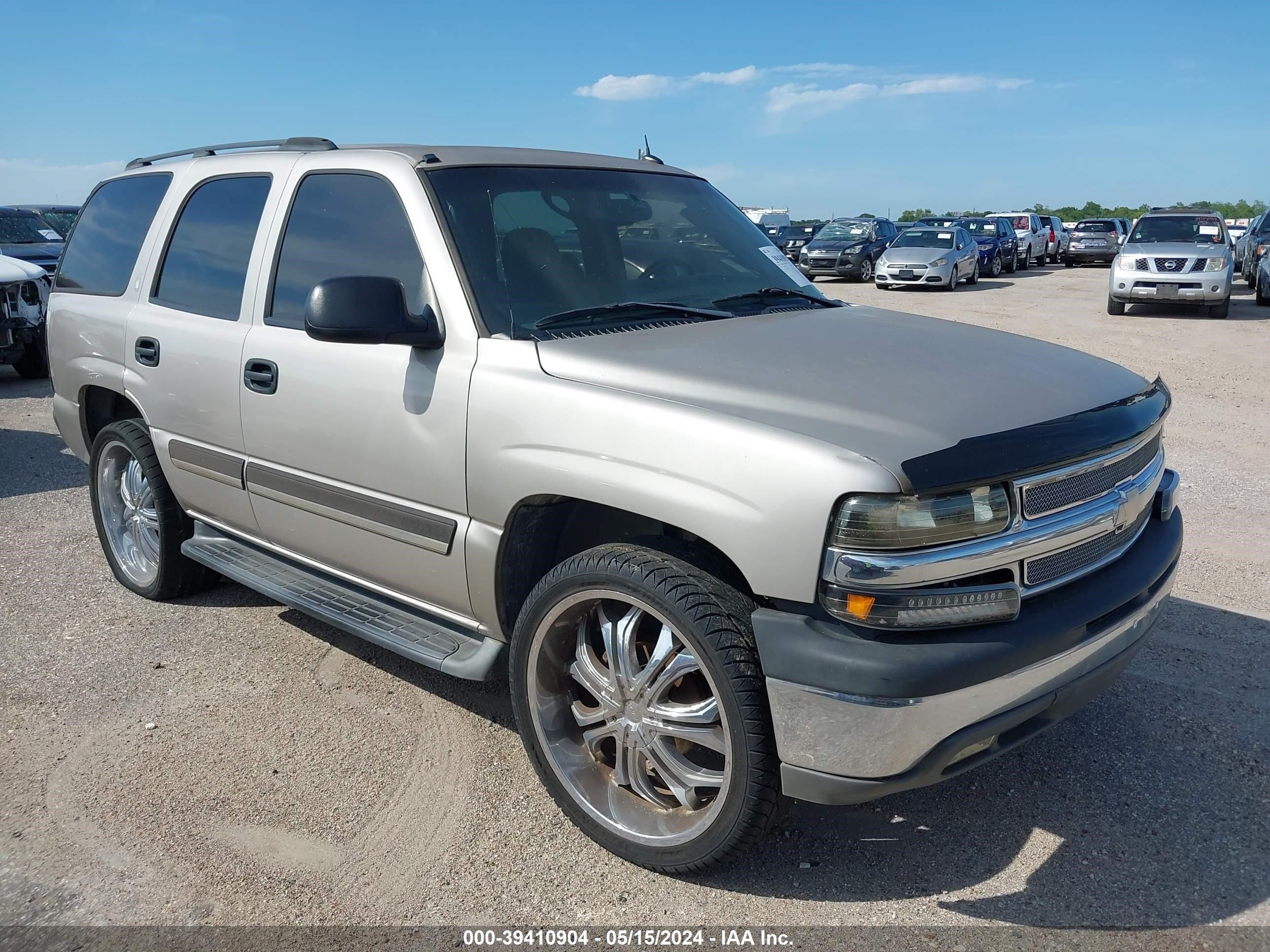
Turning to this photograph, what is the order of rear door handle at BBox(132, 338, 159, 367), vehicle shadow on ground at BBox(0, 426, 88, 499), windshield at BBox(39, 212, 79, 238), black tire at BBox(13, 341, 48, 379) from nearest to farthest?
1. rear door handle at BBox(132, 338, 159, 367)
2. vehicle shadow on ground at BBox(0, 426, 88, 499)
3. black tire at BBox(13, 341, 48, 379)
4. windshield at BBox(39, 212, 79, 238)

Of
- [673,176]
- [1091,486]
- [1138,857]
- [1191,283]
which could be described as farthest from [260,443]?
[1191,283]

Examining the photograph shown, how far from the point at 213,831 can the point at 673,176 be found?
9.55 ft

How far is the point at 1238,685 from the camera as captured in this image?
3.85 m

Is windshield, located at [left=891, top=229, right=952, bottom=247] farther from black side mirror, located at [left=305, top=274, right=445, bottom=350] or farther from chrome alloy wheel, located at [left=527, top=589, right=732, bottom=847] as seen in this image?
chrome alloy wheel, located at [left=527, top=589, right=732, bottom=847]

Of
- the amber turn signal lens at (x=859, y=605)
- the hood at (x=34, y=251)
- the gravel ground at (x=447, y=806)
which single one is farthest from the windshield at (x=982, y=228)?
the amber turn signal lens at (x=859, y=605)

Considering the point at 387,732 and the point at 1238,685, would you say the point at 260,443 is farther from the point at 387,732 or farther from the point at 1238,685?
the point at 1238,685

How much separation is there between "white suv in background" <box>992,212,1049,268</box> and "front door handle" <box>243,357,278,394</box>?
31.0m

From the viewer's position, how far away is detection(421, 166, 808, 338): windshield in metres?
3.23

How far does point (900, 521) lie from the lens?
2.29 metres

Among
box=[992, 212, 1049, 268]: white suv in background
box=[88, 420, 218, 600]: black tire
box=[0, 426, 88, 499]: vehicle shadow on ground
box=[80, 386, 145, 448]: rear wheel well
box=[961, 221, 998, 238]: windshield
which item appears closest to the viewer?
box=[88, 420, 218, 600]: black tire

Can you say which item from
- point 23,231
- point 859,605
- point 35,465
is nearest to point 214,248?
point 859,605

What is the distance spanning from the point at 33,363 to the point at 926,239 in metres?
19.6

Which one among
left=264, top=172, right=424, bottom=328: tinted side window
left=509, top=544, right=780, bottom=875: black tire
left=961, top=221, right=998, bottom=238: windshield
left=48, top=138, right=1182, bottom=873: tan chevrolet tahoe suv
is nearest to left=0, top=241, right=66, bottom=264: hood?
left=48, top=138, right=1182, bottom=873: tan chevrolet tahoe suv

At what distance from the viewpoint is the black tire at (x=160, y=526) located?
14.8 feet
